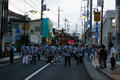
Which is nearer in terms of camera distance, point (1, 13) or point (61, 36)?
point (1, 13)

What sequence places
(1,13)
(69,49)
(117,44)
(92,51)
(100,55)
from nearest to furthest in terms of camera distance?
1. (100,55)
2. (69,49)
3. (117,44)
4. (1,13)
5. (92,51)

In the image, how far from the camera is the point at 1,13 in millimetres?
28172

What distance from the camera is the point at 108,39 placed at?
48219mm

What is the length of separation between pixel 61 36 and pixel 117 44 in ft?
67.5

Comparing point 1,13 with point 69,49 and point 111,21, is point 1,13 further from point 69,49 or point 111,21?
point 111,21

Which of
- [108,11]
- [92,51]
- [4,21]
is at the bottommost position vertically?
[92,51]

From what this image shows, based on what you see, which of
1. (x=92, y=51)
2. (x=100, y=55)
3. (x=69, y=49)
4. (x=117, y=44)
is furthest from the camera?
(x=92, y=51)

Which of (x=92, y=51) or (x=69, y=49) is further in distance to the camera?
(x=92, y=51)

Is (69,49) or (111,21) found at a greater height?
(111,21)

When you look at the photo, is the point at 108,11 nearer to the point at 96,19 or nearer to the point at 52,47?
the point at 96,19

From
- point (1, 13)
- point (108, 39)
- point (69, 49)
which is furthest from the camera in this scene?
point (108, 39)

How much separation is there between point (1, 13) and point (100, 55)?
15.2 m

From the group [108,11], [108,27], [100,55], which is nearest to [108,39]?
[108,27]

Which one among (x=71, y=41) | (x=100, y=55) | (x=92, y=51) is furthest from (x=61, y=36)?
(x=100, y=55)
